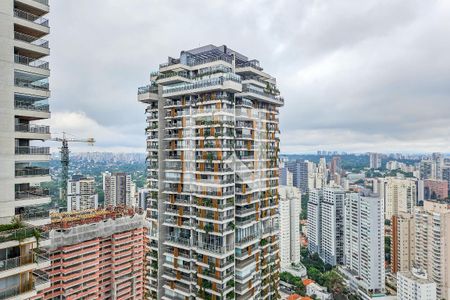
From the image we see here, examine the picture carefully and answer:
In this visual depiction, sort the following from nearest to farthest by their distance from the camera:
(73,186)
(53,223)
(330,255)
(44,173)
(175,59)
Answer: (44,173) → (175,59) → (53,223) → (330,255) → (73,186)

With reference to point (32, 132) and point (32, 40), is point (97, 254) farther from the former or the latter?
point (32, 40)

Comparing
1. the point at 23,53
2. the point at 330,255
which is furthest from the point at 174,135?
the point at 330,255

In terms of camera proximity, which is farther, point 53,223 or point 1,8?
point 53,223

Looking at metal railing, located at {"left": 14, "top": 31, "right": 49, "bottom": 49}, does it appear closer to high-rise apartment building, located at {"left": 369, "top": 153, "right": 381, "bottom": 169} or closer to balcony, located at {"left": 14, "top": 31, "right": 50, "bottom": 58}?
balcony, located at {"left": 14, "top": 31, "right": 50, "bottom": 58}

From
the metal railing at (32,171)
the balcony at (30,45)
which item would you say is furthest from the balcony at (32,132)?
the balcony at (30,45)

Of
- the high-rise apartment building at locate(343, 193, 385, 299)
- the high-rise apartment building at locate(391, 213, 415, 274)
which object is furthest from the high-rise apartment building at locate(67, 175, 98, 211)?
the high-rise apartment building at locate(391, 213, 415, 274)

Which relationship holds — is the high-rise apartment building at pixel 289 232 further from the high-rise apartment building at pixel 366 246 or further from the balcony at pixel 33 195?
the balcony at pixel 33 195

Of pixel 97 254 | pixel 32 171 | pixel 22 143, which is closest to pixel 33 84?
pixel 22 143

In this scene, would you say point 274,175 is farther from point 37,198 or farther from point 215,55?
point 37,198
